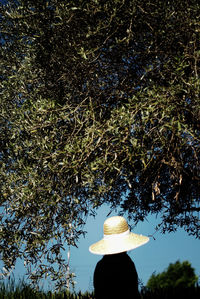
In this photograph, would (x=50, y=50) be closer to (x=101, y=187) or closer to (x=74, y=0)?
(x=74, y=0)

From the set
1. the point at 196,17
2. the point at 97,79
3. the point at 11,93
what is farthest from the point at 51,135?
the point at 196,17

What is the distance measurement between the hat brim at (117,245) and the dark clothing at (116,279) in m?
0.13

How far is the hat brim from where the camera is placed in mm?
4535

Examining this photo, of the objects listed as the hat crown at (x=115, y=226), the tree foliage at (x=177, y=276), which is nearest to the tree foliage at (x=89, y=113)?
the hat crown at (x=115, y=226)

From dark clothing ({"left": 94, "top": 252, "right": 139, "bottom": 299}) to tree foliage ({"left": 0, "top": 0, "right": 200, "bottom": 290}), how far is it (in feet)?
4.60

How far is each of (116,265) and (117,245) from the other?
272 millimetres

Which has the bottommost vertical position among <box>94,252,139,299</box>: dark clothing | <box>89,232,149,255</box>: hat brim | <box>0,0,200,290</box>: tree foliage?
<box>94,252,139,299</box>: dark clothing

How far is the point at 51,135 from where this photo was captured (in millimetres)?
6598

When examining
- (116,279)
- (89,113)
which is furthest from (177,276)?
(116,279)

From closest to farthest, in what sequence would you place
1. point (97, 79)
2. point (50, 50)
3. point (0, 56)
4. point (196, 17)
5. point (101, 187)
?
1. point (101, 187)
2. point (196, 17)
3. point (97, 79)
4. point (50, 50)
5. point (0, 56)

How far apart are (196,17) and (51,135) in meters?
3.80

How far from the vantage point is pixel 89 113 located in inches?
269

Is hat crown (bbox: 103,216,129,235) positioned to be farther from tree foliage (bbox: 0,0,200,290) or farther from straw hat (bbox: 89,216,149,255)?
tree foliage (bbox: 0,0,200,290)

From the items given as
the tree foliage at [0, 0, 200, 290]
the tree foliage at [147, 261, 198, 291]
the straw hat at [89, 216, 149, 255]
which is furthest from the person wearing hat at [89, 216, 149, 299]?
the tree foliage at [147, 261, 198, 291]
